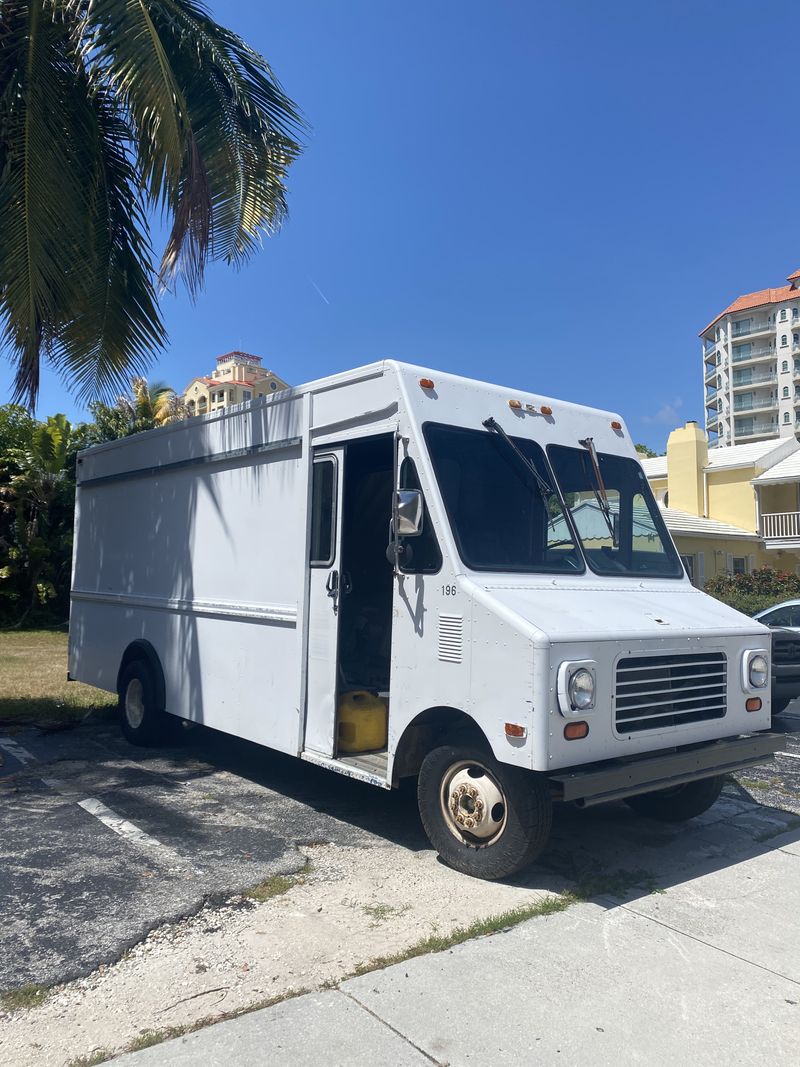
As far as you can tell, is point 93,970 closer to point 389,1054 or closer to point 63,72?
point 389,1054

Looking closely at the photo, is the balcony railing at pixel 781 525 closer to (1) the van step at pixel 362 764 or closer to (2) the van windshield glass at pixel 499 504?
(2) the van windshield glass at pixel 499 504

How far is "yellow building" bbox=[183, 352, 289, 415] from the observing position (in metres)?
69.1

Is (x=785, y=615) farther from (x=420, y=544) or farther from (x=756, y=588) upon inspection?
(x=756, y=588)

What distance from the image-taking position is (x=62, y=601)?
24172 mm

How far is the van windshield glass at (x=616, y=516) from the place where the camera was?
5.92m

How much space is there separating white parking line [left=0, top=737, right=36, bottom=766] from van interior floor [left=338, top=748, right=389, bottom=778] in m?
3.63

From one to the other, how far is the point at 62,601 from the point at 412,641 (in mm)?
21168

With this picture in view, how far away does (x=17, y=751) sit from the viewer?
8.31 meters

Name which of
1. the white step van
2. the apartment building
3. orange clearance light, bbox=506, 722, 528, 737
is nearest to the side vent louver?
the white step van

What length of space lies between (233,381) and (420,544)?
71.2 meters

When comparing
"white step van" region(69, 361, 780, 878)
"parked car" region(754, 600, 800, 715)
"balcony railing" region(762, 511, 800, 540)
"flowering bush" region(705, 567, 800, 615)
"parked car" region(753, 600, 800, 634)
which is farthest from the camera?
"balcony railing" region(762, 511, 800, 540)

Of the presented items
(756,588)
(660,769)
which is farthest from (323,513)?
(756,588)

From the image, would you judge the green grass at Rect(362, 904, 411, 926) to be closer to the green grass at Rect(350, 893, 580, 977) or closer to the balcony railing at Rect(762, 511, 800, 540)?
the green grass at Rect(350, 893, 580, 977)

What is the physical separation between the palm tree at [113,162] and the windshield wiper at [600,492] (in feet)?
13.9
